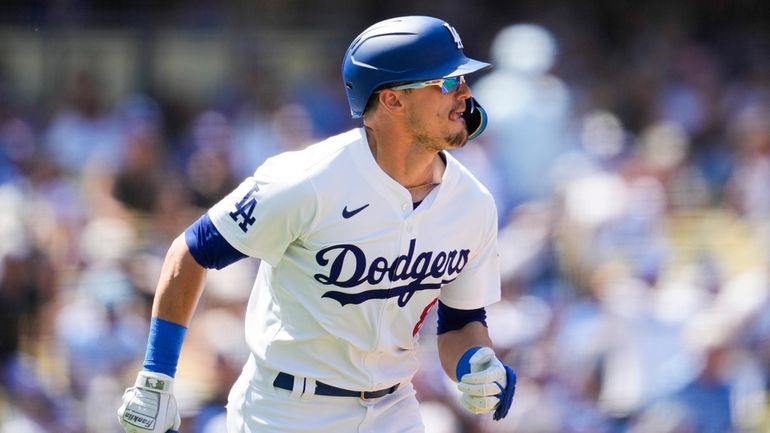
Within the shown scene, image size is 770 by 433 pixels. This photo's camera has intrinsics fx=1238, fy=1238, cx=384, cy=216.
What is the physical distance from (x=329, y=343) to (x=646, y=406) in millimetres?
3526

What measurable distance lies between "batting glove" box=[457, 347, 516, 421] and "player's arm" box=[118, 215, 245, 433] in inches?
28.5

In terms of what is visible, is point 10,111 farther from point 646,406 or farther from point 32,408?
point 646,406

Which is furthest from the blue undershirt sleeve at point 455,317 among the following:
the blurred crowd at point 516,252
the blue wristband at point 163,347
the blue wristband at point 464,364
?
the blurred crowd at point 516,252

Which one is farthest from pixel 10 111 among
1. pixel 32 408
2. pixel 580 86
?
pixel 580 86

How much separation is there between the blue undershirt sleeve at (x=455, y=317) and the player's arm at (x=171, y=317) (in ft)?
2.31

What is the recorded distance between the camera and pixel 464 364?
357cm

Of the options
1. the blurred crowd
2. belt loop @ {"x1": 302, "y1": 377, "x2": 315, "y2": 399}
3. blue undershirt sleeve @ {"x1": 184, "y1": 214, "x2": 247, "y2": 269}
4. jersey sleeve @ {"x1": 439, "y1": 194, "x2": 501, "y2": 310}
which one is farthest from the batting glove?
the blurred crowd

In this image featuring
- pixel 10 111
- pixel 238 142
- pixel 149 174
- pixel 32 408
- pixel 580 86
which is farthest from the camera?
pixel 580 86

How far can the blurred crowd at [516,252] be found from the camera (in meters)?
6.52

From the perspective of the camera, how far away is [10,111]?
341 inches

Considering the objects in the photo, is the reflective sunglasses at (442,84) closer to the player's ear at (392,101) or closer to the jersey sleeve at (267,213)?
the player's ear at (392,101)

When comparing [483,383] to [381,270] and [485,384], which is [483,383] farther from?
[381,270]

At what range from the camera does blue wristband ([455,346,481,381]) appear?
11.6 ft

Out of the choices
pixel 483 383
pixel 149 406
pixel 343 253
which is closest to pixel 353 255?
pixel 343 253
